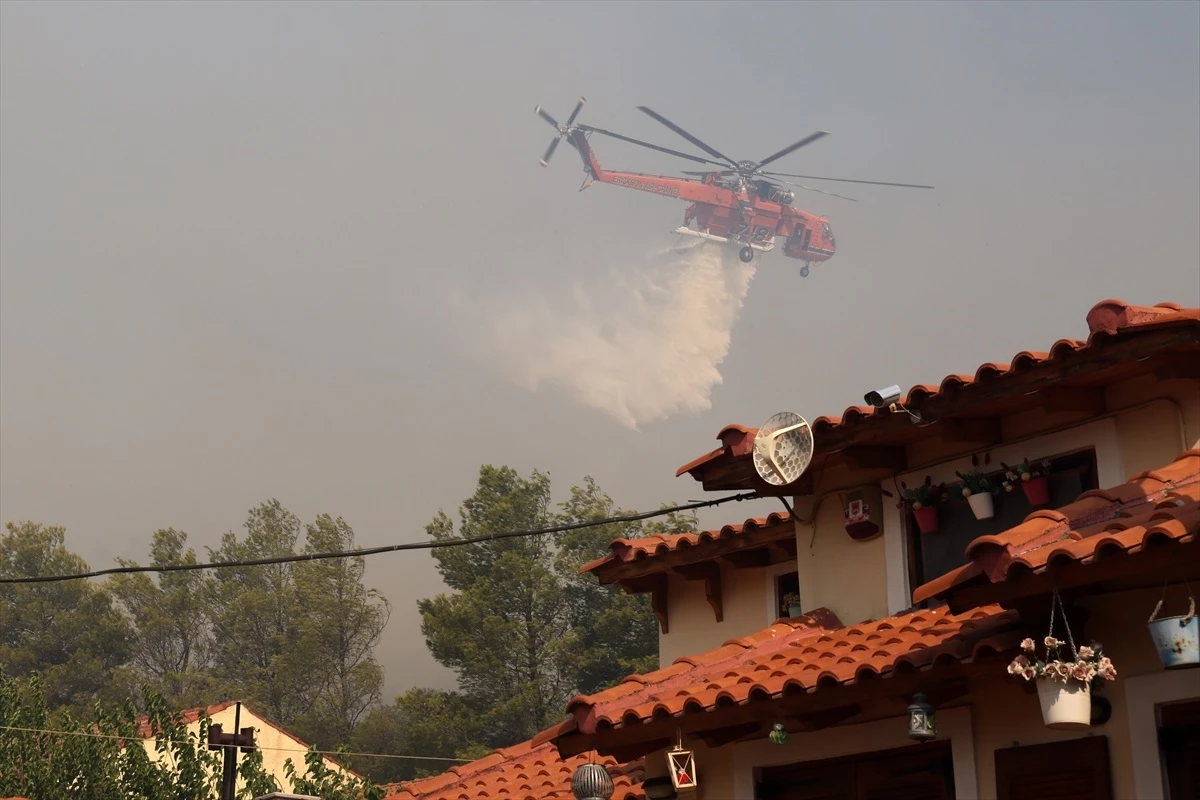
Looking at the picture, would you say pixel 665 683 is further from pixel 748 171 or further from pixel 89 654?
pixel 89 654

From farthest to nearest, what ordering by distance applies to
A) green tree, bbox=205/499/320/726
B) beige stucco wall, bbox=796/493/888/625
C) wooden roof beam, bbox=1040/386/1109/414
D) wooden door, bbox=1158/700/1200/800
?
green tree, bbox=205/499/320/726
beige stucco wall, bbox=796/493/888/625
wooden roof beam, bbox=1040/386/1109/414
wooden door, bbox=1158/700/1200/800

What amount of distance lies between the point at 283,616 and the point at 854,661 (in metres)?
58.3

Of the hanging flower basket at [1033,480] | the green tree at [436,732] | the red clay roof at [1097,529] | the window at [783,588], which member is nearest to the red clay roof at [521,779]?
the window at [783,588]

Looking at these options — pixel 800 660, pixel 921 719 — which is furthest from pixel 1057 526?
pixel 800 660

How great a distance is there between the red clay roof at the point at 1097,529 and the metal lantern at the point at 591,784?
14.0ft

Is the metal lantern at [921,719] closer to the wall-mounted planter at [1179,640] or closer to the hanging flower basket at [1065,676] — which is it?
the hanging flower basket at [1065,676]

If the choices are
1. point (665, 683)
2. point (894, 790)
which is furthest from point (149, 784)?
point (894, 790)

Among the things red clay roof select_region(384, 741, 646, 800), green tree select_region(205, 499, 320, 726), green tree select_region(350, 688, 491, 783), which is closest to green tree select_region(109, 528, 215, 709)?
green tree select_region(205, 499, 320, 726)

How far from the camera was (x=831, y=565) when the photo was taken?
13125mm

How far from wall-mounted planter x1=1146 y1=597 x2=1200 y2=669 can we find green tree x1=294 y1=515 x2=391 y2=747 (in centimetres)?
5374

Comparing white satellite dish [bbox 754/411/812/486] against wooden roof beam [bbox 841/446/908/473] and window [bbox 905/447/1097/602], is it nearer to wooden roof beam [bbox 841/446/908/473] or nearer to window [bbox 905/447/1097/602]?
wooden roof beam [bbox 841/446/908/473]

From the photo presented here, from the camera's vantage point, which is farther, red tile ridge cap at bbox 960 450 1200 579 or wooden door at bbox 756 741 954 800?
wooden door at bbox 756 741 954 800

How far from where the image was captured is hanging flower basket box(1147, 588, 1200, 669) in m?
7.76

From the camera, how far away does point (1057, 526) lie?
28.2 ft
